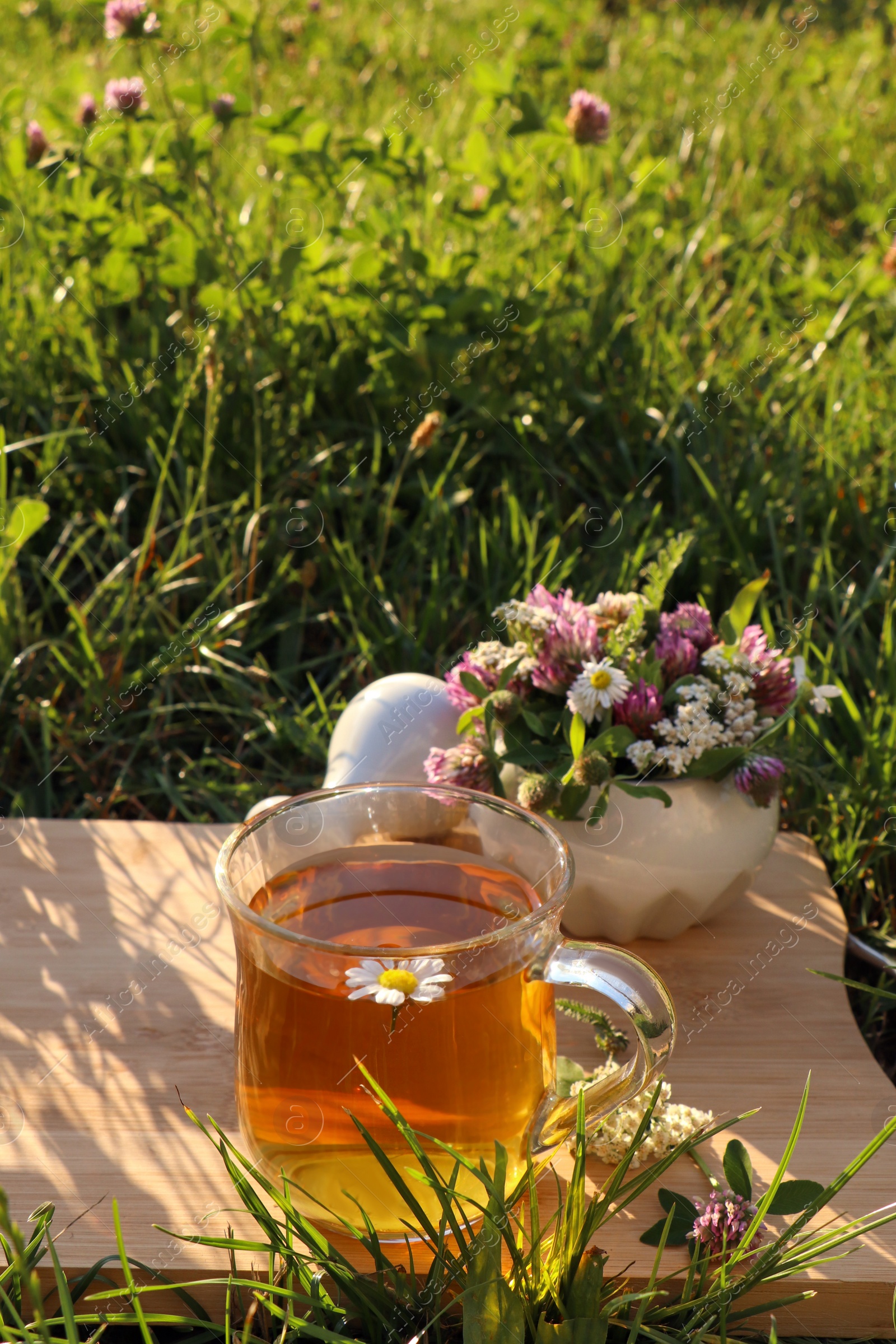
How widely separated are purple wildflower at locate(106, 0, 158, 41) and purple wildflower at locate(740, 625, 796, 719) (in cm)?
133

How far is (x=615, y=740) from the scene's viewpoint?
3.17 feet

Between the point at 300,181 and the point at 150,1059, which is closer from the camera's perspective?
the point at 150,1059

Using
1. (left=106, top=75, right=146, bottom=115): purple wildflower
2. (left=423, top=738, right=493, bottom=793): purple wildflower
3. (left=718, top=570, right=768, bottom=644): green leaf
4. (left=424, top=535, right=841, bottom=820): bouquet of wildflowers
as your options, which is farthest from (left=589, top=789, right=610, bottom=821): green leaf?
(left=106, top=75, right=146, bottom=115): purple wildflower

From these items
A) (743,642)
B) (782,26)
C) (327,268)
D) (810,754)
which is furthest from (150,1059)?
(782,26)

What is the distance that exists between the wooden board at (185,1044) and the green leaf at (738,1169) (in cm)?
2

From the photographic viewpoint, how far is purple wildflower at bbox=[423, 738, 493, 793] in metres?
1.03

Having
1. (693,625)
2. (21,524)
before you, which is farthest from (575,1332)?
(21,524)

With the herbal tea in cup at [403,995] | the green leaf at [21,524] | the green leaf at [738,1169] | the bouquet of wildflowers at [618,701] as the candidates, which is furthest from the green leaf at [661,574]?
the green leaf at [21,524]

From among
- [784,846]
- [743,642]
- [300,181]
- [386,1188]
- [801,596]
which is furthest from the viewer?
[300,181]

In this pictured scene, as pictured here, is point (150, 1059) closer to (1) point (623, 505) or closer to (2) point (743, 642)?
(2) point (743, 642)

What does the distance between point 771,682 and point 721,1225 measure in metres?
0.46

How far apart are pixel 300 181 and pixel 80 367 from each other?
0.49 meters

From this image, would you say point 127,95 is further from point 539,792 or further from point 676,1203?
point 676,1203

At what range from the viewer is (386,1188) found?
723 millimetres
